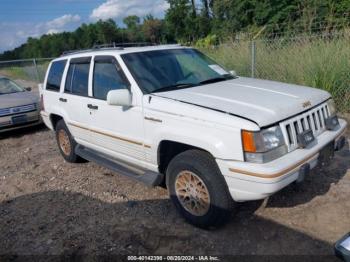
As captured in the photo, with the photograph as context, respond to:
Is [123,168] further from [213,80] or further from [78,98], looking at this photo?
[213,80]

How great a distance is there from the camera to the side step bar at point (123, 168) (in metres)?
3.90

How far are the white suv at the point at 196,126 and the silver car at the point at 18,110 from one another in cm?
339

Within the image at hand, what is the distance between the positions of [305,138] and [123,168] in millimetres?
2151

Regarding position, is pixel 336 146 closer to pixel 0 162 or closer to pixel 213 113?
pixel 213 113

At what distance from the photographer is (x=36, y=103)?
8.32 metres

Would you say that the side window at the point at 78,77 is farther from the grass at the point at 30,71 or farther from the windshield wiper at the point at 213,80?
the grass at the point at 30,71

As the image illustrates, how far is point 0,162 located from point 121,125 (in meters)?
3.54

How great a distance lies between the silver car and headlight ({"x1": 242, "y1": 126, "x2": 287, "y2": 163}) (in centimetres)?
645

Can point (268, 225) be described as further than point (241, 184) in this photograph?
Yes

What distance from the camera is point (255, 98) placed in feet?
11.5

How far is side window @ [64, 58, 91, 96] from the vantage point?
484cm

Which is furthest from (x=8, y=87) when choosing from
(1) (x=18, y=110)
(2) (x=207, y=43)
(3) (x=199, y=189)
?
(3) (x=199, y=189)

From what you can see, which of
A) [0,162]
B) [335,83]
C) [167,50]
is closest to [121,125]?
[167,50]

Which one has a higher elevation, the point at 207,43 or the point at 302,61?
the point at 207,43
